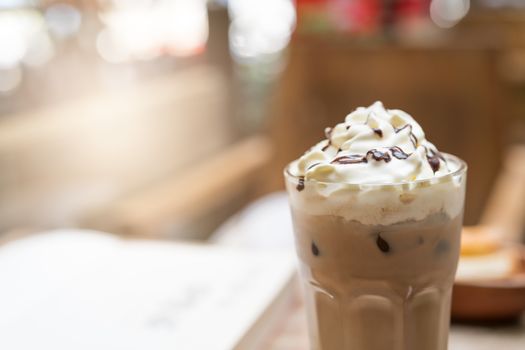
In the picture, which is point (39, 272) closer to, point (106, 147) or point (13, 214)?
point (13, 214)

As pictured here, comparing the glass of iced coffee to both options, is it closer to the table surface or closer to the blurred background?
the table surface

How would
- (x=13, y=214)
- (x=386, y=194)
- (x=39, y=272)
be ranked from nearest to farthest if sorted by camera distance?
(x=386, y=194) → (x=39, y=272) → (x=13, y=214)

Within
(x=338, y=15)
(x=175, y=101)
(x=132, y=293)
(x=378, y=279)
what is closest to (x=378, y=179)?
(x=378, y=279)

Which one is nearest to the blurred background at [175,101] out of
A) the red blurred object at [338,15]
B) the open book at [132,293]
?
the red blurred object at [338,15]

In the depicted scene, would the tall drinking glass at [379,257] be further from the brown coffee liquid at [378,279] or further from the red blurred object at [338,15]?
the red blurred object at [338,15]

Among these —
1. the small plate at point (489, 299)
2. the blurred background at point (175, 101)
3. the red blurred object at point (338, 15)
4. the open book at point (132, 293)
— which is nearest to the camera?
the open book at point (132, 293)

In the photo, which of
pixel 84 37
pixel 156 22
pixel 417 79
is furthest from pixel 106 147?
pixel 417 79

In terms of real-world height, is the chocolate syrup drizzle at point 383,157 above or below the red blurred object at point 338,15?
above
